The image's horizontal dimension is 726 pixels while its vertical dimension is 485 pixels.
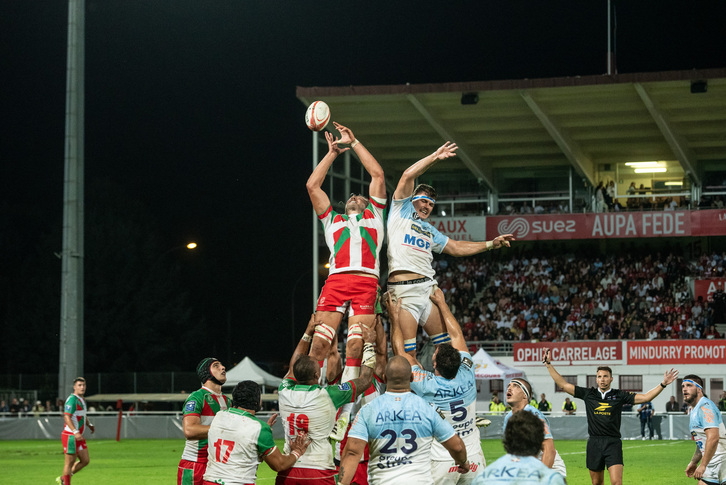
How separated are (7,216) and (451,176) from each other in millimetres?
38234

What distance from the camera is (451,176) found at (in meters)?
46.7

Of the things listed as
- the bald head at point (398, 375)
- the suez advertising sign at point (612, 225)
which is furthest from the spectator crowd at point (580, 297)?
the bald head at point (398, 375)

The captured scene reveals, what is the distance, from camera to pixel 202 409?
10914 mm

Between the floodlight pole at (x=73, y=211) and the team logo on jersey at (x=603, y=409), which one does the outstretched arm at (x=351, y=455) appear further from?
the floodlight pole at (x=73, y=211)

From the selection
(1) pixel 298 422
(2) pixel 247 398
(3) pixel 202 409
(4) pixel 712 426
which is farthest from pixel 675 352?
(2) pixel 247 398

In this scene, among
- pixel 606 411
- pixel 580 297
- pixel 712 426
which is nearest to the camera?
pixel 712 426

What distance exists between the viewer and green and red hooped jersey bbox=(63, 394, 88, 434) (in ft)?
59.4

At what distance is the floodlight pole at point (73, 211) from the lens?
29578 mm

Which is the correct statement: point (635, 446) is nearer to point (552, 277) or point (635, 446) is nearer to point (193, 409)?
point (552, 277)

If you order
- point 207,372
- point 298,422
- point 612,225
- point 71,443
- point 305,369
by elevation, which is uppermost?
point 612,225

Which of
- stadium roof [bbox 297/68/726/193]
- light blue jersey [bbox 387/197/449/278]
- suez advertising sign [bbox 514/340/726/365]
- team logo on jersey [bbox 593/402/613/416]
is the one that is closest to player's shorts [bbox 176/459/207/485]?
light blue jersey [bbox 387/197/449/278]

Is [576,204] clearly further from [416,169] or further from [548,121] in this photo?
[416,169]

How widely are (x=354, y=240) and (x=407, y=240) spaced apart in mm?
796

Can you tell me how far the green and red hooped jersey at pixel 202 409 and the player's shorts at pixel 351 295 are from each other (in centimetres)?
158
